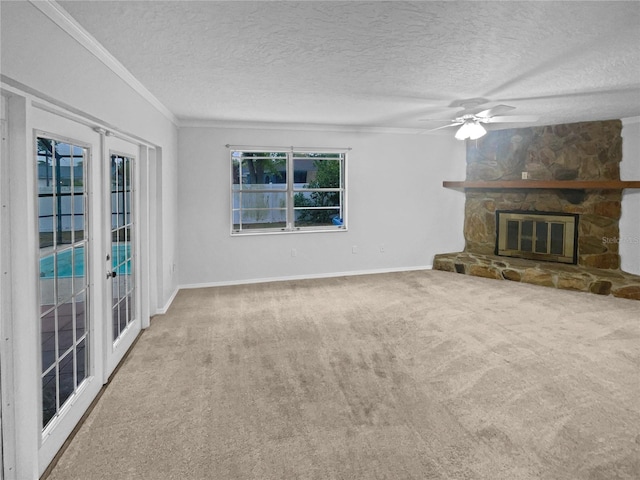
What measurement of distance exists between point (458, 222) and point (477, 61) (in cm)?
450

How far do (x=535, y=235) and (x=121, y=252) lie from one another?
18.9 ft

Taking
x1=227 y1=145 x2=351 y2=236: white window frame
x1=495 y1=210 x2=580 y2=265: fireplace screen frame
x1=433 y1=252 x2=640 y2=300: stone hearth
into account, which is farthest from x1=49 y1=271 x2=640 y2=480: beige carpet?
x1=227 y1=145 x2=351 y2=236: white window frame

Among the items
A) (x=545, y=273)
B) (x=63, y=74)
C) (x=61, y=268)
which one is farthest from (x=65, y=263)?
(x=545, y=273)

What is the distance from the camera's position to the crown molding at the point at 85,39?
2.01 meters

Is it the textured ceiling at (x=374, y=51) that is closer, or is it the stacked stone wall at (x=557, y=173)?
the textured ceiling at (x=374, y=51)

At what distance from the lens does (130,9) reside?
2.15m

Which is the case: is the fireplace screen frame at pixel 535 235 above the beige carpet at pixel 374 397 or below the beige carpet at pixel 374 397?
above

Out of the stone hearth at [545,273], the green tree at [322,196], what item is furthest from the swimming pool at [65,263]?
the stone hearth at [545,273]

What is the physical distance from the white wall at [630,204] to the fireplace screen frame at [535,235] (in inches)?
22.2

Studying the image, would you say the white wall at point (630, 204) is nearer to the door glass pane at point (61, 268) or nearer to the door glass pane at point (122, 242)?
the door glass pane at point (122, 242)

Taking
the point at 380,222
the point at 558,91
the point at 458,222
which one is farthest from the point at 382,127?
the point at 558,91

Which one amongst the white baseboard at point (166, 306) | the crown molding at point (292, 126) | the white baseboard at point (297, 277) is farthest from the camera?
the white baseboard at point (297, 277)

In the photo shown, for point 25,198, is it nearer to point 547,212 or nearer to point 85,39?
point 85,39

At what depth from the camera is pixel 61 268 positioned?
241 centimetres
